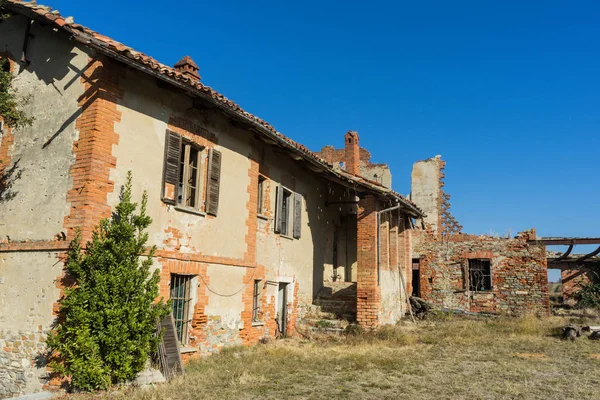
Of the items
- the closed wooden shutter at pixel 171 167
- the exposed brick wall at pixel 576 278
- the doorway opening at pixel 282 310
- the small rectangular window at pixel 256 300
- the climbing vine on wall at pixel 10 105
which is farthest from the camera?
the exposed brick wall at pixel 576 278

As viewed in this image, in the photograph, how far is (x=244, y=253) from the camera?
11258 mm

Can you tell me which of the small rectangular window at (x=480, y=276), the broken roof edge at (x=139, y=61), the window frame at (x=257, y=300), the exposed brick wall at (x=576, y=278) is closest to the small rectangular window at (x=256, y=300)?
the window frame at (x=257, y=300)

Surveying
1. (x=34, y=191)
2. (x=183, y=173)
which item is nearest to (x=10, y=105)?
(x=34, y=191)

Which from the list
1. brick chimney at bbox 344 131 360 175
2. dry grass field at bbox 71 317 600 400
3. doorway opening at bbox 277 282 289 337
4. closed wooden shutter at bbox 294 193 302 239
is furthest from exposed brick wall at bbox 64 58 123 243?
brick chimney at bbox 344 131 360 175

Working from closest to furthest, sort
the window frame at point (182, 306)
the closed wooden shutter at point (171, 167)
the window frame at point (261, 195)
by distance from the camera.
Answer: the closed wooden shutter at point (171, 167) < the window frame at point (182, 306) < the window frame at point (261, 195)

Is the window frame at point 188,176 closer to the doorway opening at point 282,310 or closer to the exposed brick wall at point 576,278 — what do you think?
the doorway opening at point 282,310

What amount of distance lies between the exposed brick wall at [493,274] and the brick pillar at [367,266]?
8.45 metres

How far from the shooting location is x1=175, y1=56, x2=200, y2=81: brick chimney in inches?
426

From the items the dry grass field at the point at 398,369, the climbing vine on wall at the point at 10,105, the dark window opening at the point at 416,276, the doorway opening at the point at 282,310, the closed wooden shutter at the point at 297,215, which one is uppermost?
the climbing vine on wall at the point at 10,105

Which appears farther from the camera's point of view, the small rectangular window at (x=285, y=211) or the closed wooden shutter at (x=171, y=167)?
the small rectangular window at (x=285, y=211)

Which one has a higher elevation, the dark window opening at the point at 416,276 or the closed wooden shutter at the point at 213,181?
the closed wooden shutter at the point at 213,181

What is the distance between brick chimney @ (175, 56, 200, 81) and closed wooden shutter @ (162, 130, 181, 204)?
86.2 inches

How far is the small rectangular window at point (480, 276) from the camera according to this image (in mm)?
20969

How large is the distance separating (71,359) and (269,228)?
21.4ft
